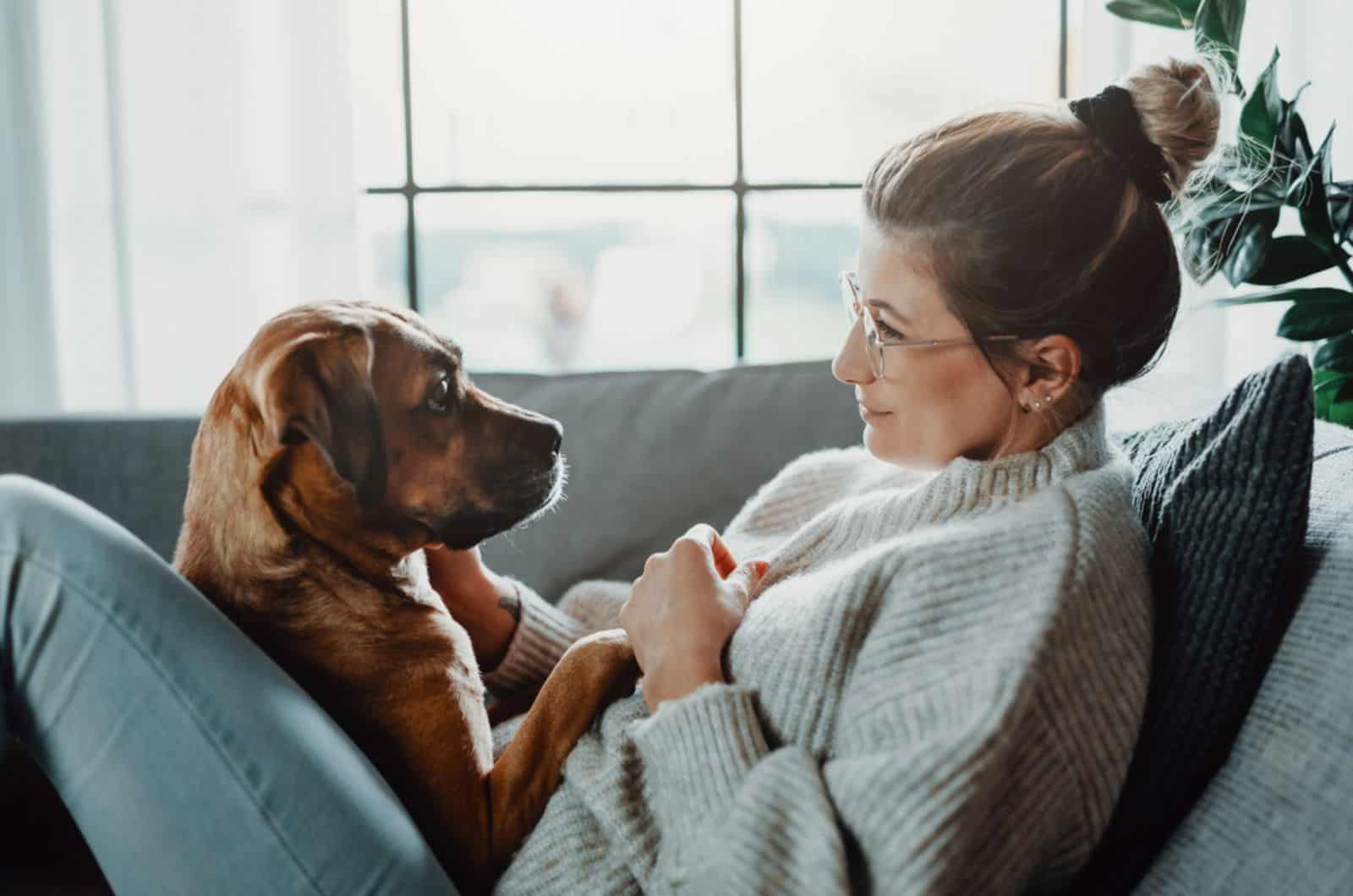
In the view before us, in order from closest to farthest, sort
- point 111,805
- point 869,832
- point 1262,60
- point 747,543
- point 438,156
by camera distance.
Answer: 1. point 869,832
2. point 111,805
3. point 747,543
4. point 1262,60
5. point 438,156

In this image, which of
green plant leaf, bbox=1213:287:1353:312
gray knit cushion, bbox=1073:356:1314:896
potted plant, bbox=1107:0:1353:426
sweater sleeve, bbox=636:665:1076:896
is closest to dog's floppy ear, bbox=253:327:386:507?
sweater sleeve, bbox=636:665:1076:896

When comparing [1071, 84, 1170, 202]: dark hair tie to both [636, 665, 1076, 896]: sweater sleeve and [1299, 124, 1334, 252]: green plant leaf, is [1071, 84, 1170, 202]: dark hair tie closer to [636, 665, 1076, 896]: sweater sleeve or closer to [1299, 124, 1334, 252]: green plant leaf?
[636, 665, 1076, 896]: sweater sleeve

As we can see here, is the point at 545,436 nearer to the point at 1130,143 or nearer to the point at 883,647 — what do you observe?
the point at 883,647

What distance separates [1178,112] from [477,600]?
107cm

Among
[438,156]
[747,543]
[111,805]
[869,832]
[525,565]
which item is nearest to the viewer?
[869,832]

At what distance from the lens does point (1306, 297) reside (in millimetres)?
1857

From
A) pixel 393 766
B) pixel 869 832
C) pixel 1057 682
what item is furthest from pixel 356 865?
pixel 1057 682

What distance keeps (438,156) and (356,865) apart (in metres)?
2.30

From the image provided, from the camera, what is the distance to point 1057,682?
938 millimetres

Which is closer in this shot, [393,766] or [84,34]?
[393,766]

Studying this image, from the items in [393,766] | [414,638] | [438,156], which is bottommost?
[393,766]

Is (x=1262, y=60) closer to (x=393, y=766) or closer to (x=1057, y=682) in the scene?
(x=1057, y=682)

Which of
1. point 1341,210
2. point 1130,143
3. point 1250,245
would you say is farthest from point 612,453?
point 1341,210

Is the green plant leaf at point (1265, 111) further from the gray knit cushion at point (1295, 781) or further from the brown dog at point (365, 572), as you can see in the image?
the brown dog at point (365, 572)
